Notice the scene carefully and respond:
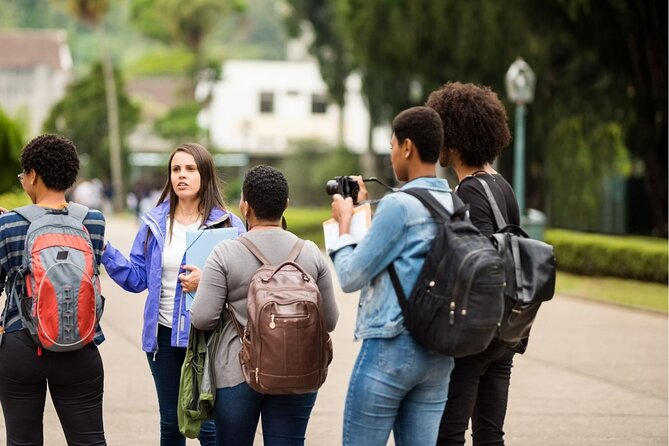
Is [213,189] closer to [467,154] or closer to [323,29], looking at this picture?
[467,154]

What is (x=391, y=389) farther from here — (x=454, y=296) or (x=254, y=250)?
(x=254, y=250)

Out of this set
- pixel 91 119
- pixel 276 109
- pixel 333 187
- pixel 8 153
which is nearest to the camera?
pixel 333 187

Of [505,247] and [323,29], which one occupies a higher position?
[323,29]

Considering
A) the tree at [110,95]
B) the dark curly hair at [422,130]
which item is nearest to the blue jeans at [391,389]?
the dark curly hair at [422,130]

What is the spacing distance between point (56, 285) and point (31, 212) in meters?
0.36

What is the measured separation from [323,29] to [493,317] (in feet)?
144

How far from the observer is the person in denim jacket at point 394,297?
4516 mm

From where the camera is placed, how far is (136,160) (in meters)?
60.0

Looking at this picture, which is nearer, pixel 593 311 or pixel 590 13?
pixel 593 311

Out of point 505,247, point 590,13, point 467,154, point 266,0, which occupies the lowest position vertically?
point 505,247

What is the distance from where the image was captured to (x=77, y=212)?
5.27m

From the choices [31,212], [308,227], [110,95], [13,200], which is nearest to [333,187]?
[31,212]

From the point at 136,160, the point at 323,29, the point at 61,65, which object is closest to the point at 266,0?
the point at 61,65

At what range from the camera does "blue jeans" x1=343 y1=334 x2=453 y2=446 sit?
4539 mm
